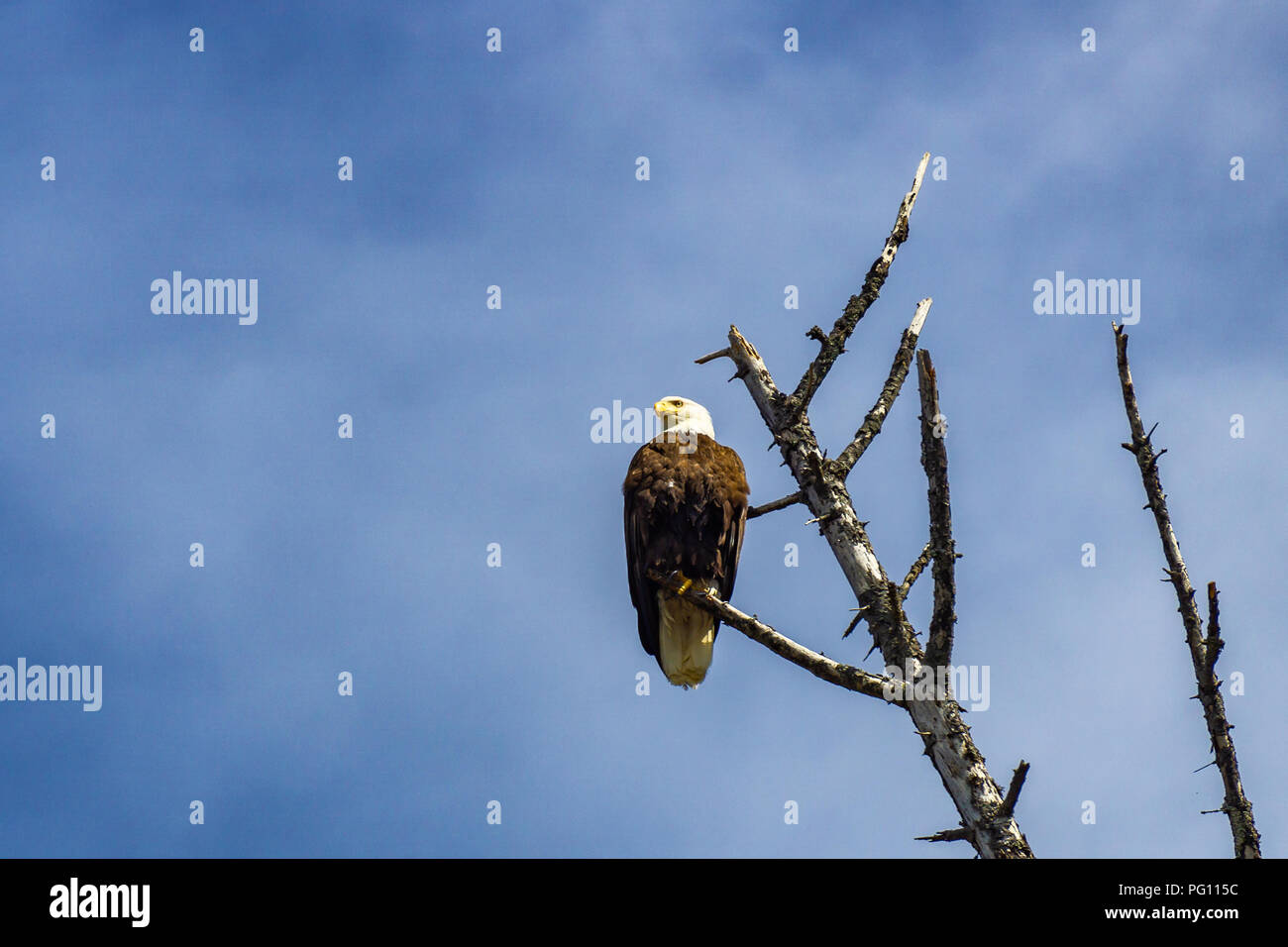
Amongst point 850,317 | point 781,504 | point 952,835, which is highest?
point 850,317

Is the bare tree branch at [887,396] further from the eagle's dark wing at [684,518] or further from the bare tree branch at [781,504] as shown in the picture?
the eagle's dark wing at [684,518]

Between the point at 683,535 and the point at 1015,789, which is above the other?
the point at 683,535

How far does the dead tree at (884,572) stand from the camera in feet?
17.1

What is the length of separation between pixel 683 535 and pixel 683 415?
175 cm

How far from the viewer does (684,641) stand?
9.20 m

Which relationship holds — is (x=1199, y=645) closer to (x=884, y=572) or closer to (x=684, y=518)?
(x=884, y=572)

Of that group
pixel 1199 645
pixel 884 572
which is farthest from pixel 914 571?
pixel 1199 645

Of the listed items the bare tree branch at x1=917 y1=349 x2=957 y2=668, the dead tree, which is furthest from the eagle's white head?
the bare tree branch at x1=917 y1=349 x2=957 y2=668

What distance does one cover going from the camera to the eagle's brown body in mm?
8812

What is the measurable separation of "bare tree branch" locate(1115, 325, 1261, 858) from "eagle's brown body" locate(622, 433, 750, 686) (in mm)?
3494
